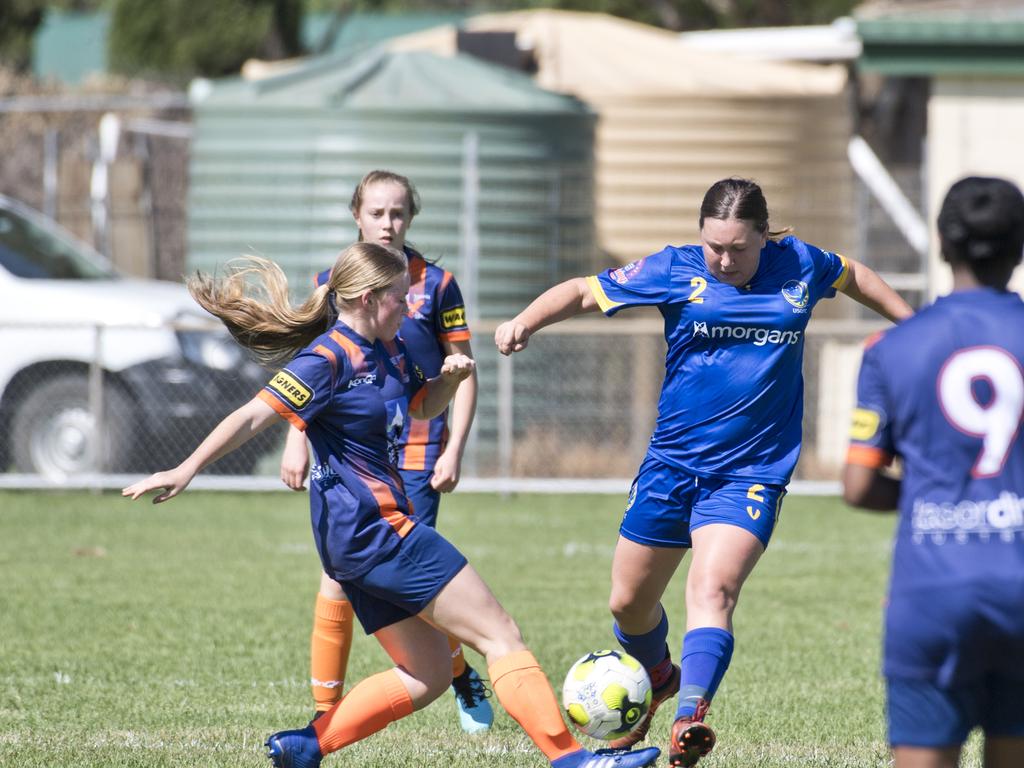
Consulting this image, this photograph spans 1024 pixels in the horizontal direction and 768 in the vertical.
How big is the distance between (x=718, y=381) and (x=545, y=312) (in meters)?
0.63

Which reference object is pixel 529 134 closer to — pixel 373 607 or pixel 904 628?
pixel 373 607

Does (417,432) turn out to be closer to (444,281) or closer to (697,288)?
(444,281)

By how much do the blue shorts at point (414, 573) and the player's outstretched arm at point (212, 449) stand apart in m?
0.54

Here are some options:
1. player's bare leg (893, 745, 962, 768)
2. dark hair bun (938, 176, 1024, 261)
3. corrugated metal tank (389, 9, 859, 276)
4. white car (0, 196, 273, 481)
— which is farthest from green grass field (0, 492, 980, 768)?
corrugated metal tank (389, 9, 859, 276)

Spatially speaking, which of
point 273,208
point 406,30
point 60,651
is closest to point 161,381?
point 273,208

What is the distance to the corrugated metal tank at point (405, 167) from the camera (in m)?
14.9

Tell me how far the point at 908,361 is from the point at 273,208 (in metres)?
12.1

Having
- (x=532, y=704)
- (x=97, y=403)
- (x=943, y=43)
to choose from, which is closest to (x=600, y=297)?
(x=532, y=704)

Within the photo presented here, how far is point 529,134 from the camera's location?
49.8 feet

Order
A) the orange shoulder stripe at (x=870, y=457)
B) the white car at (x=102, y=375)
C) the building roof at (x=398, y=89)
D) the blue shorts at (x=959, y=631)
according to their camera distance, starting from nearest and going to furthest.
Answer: the blue shorts at (x=959, y=631), the orange shoulder stripe at (x=870, y=457), the white car at (x=102, y=375), the building roof at (x=398, y=89)

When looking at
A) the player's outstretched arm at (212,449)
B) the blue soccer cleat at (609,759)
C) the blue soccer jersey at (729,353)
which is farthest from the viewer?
the blue soccer jersey at (729,353)

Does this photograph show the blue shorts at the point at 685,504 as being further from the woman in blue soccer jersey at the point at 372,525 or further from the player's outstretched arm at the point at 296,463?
the player's outstretched arm at the point at 296,463

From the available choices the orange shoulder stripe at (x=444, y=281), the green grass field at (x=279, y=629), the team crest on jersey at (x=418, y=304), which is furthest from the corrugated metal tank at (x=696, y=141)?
the team crest on jersey at (x=418, y=304)

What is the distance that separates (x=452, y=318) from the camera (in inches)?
247
